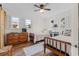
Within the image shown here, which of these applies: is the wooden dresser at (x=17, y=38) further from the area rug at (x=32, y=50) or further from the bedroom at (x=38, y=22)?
the area rug at (x=32, y=50)

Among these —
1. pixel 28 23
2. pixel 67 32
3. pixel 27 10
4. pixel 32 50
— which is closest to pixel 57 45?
pixel 67 32

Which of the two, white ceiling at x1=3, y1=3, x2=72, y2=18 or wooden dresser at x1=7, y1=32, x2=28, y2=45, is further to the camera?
wooden dresser at x1=7, y1=32, x2=28, y2=45

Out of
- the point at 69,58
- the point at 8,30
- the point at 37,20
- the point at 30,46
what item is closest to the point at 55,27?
the point at 37,20

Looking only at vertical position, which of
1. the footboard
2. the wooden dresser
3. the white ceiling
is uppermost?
the white ceiling

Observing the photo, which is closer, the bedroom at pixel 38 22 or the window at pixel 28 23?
the bedroom at pixel 38 22

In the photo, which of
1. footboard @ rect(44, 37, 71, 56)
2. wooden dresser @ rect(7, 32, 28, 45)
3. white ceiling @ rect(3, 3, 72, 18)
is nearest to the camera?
white ceiling @ rect(3, 3, 72, 18)

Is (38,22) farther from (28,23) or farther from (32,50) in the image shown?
(32,50)

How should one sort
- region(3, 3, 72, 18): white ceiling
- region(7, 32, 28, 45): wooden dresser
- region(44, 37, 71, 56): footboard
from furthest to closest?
region(44, 37, 71, 56): footboard
region(7, 32, 28, 45): wooden dresser
region(3, 3, 72, 18): white ceiling

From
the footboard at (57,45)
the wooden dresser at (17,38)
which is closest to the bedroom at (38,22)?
the wooden dresser at (17,38)

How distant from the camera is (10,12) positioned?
1.92 meters

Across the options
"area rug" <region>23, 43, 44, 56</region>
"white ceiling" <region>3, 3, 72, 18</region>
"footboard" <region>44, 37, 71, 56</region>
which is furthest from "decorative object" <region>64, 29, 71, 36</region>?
"area rug" <region>23, 43, 44, 56</region>

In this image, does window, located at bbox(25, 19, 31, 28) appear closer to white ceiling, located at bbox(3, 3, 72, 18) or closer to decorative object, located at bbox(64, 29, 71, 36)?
white ceiling, located at bbox(3, 3, 72, 18)

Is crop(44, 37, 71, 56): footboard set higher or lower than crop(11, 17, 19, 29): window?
A: lower

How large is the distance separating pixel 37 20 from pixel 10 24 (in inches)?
21.3
